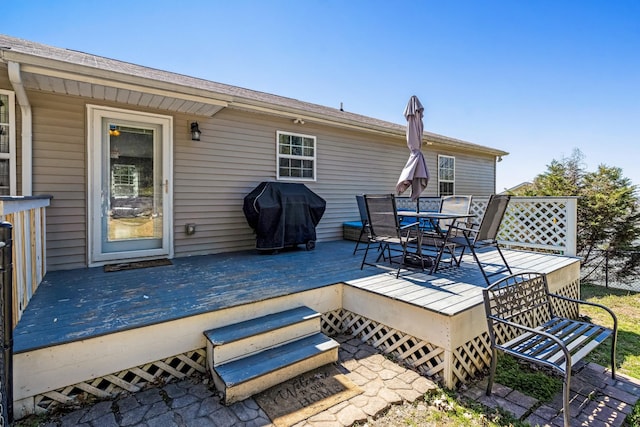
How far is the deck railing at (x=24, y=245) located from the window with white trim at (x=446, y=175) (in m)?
8.86

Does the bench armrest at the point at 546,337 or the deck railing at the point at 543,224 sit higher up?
the deck railing at the point at 543,224

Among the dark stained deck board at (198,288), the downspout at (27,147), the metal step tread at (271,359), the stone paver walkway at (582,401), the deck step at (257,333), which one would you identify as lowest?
the stone paver walkway at (582,401)

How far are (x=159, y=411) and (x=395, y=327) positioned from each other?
1942mm

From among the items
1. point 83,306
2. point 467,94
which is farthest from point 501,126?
point 83,306

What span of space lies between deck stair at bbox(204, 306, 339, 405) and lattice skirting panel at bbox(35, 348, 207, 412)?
0.15 metres

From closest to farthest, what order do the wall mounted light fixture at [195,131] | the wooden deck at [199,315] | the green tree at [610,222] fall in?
1. the wooden deck at [199,315]
2. the wall mounted light fixture at [195,131]
3. the green tree at [610,222]

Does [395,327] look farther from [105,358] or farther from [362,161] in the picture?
[362,161]

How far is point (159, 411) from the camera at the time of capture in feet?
6.64

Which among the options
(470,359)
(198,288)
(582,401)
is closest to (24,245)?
(198,288)

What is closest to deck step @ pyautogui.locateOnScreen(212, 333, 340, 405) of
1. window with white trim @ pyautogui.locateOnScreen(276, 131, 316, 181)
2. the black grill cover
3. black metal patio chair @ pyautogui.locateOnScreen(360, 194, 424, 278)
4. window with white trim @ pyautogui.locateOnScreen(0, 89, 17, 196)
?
black metal patio chair @ pyautogui.locateOnScreen(360, 194, 424, 278)

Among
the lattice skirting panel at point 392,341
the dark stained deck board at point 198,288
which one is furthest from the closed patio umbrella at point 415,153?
the lattice skirting panel at point 392,341

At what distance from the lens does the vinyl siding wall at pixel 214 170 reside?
12.8ft

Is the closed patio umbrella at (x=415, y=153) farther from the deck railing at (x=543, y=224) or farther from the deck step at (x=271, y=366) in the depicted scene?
the deck railing at (x=543, y=224)

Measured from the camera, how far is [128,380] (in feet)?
7.42
